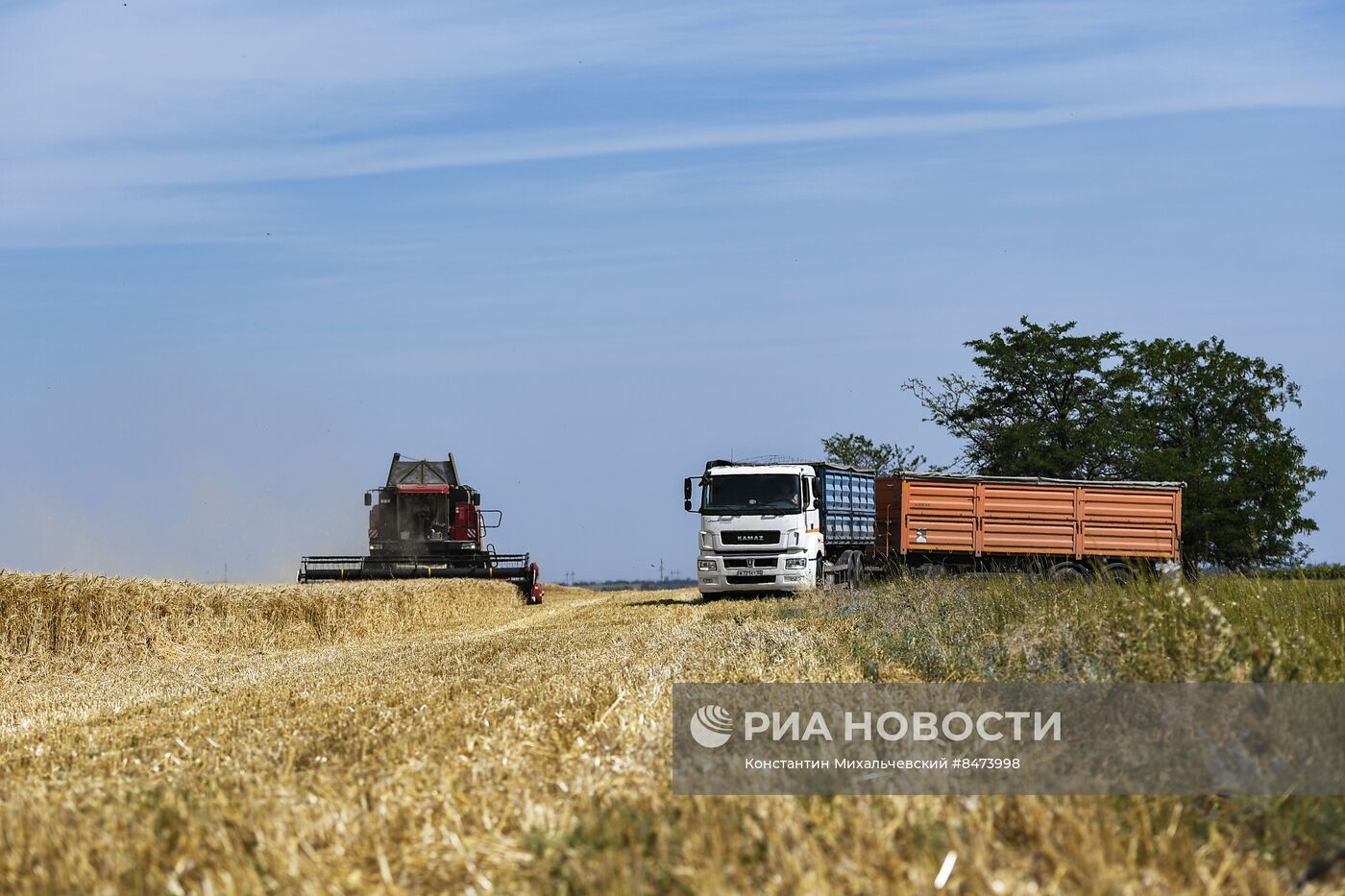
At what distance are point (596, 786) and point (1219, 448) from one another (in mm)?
64126

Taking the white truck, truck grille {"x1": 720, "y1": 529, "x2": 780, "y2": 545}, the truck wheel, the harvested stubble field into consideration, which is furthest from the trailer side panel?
the harvested stubble field

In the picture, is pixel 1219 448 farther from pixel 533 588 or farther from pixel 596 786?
pixel 596 786

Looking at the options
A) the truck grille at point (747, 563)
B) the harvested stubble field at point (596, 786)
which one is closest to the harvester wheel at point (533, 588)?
the truck grille at point (747, 563)

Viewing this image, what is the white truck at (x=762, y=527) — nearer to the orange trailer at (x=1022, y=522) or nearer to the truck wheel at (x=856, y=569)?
the truck wheel at (x=856, y=569)

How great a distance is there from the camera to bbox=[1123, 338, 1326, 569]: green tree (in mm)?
61875

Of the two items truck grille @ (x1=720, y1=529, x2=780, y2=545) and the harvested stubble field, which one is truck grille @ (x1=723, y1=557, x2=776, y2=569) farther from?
the harvested stubble field

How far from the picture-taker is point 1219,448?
65062 mm

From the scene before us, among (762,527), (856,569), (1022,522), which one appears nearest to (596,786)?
(762,527)

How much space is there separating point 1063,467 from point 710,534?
121 ft

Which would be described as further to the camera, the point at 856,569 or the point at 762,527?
the point at 856,569

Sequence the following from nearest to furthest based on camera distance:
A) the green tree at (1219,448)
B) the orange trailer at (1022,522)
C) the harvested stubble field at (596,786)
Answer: the harvested stubble field at (596,786) < the orange trailer at (1022,522) < the green tree at (1219,448)

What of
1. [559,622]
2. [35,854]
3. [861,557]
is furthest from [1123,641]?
[861,557]

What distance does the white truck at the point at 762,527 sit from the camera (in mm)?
30031

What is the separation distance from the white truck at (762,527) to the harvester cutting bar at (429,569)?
6.81 metres
